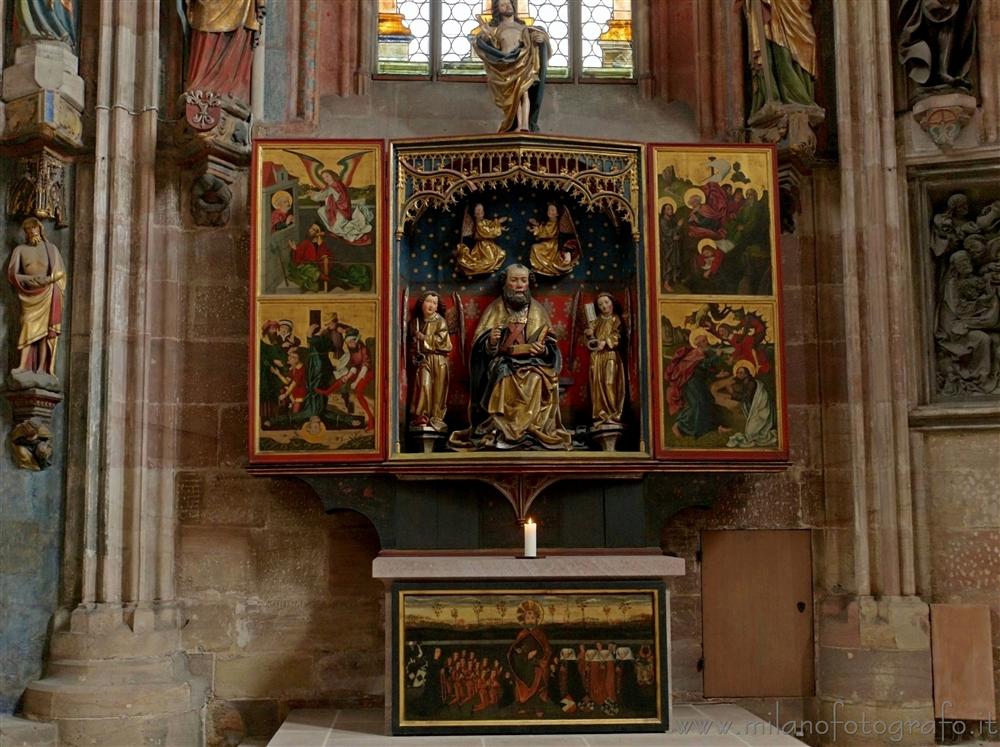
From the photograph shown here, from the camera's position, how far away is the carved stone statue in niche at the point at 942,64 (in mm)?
9727

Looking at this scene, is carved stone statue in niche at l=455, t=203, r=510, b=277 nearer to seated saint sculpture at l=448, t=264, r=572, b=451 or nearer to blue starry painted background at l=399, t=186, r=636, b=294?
blue starry painted background at l=399, t=186, r=636, b=294

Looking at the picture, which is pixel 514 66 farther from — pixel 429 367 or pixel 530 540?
pixel 530 540

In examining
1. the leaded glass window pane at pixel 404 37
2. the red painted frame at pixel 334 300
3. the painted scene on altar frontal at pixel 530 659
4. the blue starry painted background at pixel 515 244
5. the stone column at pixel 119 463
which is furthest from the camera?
the leaded glass window pane at pixel 404 37

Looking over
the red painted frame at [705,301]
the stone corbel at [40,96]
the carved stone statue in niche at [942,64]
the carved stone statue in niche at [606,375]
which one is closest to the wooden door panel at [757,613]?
the red painted frame at [705,301]

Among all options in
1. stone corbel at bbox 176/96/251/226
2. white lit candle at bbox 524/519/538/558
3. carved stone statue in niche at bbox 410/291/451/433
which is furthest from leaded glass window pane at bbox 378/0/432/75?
white lit candle at bbox 524/519/538/558

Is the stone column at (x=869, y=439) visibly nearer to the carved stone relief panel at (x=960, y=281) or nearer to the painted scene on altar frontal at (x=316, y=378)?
the carved stone relief panel at (x=960, y=281)

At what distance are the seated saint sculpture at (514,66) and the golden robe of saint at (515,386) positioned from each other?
1412mm

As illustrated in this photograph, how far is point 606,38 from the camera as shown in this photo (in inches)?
444

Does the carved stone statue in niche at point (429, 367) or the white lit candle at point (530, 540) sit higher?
the carved stone statue in niche at point (429, 367)

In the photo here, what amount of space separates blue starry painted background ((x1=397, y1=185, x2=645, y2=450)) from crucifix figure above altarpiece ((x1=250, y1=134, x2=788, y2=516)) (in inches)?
7.0

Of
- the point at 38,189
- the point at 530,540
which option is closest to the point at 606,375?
the point at 530,540

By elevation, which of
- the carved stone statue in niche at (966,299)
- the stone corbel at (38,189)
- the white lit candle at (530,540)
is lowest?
the white lit candle at (530,540)

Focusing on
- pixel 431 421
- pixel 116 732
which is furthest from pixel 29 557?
pixel 431 421

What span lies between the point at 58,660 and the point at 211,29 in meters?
4.74
